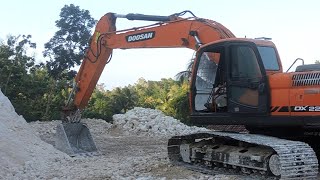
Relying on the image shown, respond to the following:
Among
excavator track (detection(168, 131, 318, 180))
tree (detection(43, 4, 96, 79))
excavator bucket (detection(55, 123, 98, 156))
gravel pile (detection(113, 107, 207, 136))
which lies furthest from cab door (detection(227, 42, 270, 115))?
tree (detection(43, 4, 96, 79))

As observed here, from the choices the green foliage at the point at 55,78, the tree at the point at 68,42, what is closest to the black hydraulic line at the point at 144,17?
the green foliage at the point at 55,78

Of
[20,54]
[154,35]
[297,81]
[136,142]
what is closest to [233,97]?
[297,81]

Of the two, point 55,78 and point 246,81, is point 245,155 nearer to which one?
point 246,81

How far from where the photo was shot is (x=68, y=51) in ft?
85.3

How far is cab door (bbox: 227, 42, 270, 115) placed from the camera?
24.8 feet

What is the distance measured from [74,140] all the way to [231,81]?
16.6 feet

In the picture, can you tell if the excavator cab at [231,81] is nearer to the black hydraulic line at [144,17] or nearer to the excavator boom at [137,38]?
the excavator boom at [137,38]

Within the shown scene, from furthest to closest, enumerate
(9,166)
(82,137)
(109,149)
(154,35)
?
(109,149)
(82,137)
(154,35)
(9,166)

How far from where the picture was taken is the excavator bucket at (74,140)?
37.2 ft

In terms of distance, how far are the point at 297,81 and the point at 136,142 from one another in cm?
787

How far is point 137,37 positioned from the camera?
11078mm

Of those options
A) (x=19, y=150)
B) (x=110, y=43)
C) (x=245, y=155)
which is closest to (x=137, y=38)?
(x=110, y=43)

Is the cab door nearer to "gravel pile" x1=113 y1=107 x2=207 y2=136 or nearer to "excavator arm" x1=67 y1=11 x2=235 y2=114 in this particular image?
"excavator arm" x1=67 y1=11 x2=235 y2=114

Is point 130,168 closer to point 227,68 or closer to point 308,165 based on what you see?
point 227,68
